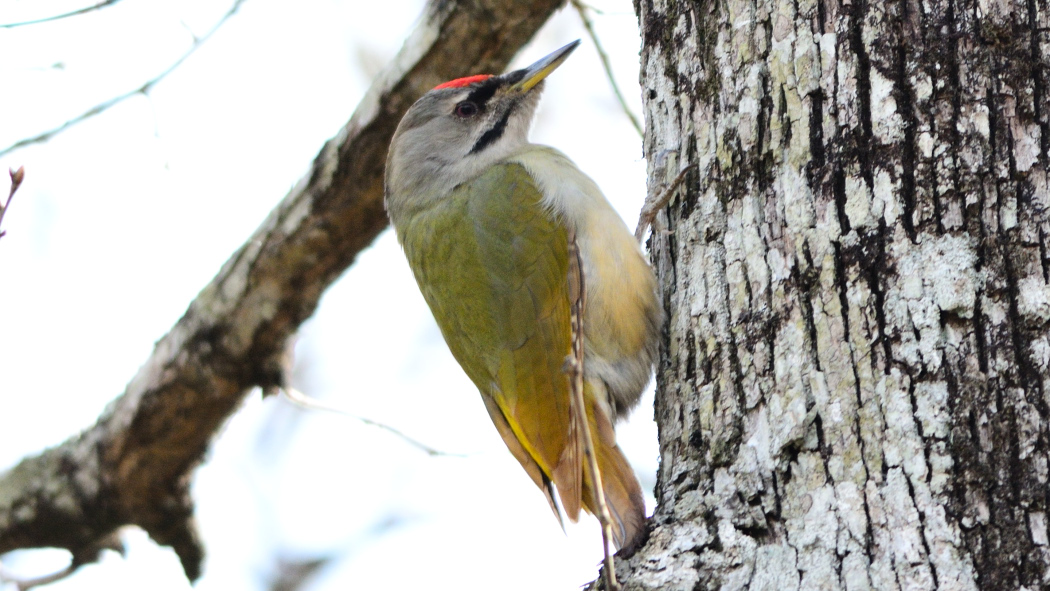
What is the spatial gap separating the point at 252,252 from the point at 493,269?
1.39 m

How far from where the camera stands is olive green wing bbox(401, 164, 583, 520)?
11.3ft

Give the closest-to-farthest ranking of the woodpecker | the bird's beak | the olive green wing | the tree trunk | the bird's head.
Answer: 1. the tree trunk
2. the woodpecker
3. the olive green wing
4. the bird's head
5. the bird's beak

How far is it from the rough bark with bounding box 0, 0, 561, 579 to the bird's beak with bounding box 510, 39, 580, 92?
115 mm

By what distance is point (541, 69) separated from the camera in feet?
15.1

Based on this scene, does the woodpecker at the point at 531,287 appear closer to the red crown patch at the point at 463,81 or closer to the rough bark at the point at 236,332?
the red crown patch at the point at 463,81

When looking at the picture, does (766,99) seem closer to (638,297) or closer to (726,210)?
(726,210)

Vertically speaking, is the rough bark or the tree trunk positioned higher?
the rough bark

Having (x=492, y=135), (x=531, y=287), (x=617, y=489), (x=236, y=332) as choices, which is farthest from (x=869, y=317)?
(x=236, y=332)

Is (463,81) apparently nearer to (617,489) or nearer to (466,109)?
(466,109)

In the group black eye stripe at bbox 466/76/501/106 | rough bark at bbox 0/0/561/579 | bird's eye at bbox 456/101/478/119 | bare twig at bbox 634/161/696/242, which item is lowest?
bare twig at bbox 634/161/696/242

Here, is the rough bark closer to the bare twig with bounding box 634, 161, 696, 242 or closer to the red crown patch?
the red crown patch

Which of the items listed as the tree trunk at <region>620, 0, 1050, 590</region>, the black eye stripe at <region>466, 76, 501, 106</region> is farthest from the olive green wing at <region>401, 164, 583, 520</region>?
the tree trunk at <region>620, 0, 1050, 590</region>

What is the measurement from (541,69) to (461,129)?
1.46 feet

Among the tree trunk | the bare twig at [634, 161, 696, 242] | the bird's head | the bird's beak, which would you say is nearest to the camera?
the tree trunk
